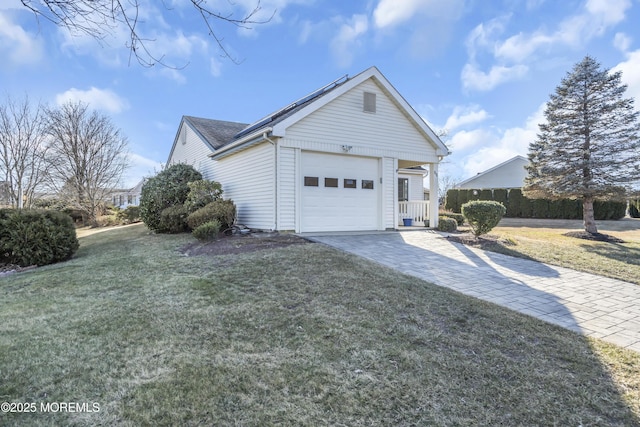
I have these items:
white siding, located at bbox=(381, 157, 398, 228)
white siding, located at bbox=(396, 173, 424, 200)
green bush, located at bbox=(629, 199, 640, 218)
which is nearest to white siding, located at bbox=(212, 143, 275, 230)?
white siding, located at bbox=(381, 157, 398, 228)

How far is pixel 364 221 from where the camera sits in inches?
456

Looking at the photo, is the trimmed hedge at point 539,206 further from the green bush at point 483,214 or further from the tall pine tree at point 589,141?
the green bush at point 483,214

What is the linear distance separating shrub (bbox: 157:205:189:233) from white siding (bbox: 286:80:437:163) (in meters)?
5.00

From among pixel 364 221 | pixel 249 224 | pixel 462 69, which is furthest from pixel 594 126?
pixel 249 224

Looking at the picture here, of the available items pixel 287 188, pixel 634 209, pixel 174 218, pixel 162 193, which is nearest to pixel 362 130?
pixel 287 188

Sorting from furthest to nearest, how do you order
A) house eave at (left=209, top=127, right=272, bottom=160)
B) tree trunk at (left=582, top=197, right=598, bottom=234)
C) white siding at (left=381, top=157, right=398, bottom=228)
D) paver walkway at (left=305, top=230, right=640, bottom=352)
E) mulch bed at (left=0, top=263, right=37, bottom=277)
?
tree trunk at (left=582, top=197, right=598, bottom=234), white siding at (left=381, top=157, right=398, bottom=228), house eave at (left=209, top=127, right=272, bottom=160), mulch bed at (left=0, top=263, right=37, bottom=277), paver walkway at (left=305, top=230, right=640, bottom=352)

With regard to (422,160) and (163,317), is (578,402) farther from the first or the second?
(422,160)

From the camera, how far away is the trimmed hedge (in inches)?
781

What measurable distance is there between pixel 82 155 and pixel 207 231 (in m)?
17.1

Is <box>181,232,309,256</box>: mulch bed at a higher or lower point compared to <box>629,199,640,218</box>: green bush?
lower

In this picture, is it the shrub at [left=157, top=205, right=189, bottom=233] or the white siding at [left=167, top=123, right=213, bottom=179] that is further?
the white siding at [left=167, top=123, right=213, bottom=179]

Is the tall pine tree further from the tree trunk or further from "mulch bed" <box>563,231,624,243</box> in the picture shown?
"mulch bed" <box>563,231,624,243</box>

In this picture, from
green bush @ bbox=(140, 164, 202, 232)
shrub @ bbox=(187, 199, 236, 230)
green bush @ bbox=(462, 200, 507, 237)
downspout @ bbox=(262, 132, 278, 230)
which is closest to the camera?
green bush @ bbox=(462, 200, 507, 237)

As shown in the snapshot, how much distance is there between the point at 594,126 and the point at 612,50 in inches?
110
